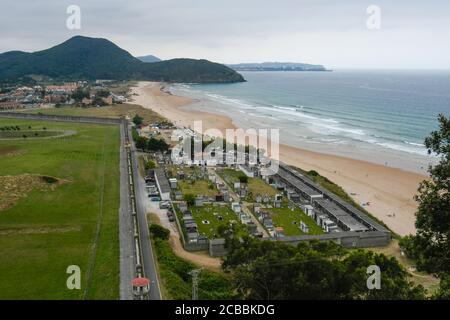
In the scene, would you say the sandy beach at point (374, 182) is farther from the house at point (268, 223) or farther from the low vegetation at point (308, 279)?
the low vegetation at point (308, 279)

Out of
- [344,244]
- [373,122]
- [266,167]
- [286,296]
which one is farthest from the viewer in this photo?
[373,122]

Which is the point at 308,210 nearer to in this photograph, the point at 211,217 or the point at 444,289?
the point at 211,217

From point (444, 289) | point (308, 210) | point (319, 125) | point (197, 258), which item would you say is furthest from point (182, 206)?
point (319, 125)

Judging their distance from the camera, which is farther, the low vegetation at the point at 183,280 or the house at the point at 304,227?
the house at the point at 304,227

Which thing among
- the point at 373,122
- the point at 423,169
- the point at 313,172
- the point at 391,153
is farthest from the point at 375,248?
the point at 373,122

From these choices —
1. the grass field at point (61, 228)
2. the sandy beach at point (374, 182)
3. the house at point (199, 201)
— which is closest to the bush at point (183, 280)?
the grass field at point (61, 228)

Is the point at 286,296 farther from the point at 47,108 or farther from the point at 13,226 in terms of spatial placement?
the point at 47,108
